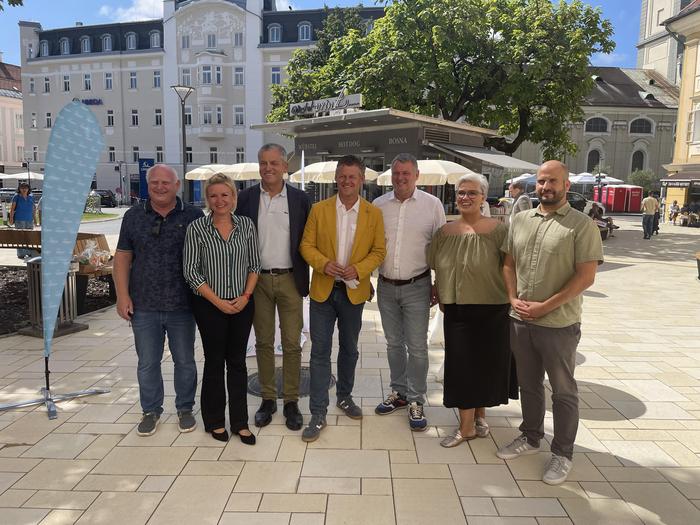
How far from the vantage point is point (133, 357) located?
209 inches

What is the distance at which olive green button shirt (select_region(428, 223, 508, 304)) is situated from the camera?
10.7 feet

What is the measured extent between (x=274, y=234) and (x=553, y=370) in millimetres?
2021

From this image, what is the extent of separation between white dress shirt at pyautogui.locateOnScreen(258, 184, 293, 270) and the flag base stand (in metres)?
1.95

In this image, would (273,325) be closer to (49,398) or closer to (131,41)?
(49,398)

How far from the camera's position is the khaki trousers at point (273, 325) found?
144 inches

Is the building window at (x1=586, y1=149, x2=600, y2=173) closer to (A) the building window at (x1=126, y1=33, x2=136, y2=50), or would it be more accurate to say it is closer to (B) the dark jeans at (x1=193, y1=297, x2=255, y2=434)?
(A) the building window at (x1=126, y1=33, x2=136, y2=50)

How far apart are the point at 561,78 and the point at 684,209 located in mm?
16187

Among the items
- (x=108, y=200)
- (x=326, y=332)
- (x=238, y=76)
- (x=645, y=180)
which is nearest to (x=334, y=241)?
(x=326, y=332)

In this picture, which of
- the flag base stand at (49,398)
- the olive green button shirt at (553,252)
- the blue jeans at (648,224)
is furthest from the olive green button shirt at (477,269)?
the blue jeans at (648,224)

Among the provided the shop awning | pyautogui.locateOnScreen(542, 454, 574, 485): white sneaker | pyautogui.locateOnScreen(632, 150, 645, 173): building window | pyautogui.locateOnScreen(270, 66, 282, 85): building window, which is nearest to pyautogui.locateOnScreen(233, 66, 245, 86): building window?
pyautogui.locateOnScreen(270, 66, 282, 85): building window

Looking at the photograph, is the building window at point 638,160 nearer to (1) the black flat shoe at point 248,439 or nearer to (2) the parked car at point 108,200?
(2) the parked car at point 108,200

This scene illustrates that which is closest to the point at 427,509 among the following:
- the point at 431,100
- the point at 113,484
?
the point at 113,484

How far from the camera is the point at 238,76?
1668 inches

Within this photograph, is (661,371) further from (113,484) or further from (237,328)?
(113,484)
